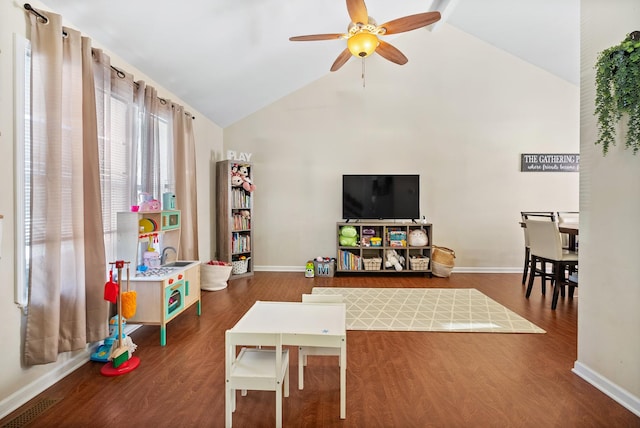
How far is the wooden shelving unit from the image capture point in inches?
173

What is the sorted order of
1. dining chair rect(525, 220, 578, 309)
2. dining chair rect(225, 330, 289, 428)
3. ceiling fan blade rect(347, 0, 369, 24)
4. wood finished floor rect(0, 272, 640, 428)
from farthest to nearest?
1. dining chair rect(525, 220, 578, 309)
2. ceiling fan blade rect(347, 0, 369, 24)
3. wood finished floor rect(0, 272, 640, 428)
4. dining chair rect(225, 330, 289, 428)

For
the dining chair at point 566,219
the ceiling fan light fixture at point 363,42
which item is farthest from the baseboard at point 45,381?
the dining chair at point 566,219

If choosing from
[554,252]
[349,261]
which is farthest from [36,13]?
[554,252]

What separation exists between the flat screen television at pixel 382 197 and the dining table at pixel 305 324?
2.99 m

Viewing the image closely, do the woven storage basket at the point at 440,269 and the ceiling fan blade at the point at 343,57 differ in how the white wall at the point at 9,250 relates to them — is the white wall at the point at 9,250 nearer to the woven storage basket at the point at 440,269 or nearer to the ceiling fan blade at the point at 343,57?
the ceiling fan blade at the point at 343,57

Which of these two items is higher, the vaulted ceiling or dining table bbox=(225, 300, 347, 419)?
the vaulted ceiling

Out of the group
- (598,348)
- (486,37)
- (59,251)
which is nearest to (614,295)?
(598,348)

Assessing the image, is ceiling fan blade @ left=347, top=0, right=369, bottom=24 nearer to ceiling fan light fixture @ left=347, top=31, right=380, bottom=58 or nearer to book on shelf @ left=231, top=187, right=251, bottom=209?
ceiling fan light fixture @ left=347, top=31, right=380, bottom=58

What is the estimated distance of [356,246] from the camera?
4.68 m

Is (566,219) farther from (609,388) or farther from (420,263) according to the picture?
(609,388)

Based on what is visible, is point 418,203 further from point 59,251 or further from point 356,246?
point 59,251

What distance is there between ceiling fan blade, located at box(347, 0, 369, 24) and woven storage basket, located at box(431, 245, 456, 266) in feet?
11.4

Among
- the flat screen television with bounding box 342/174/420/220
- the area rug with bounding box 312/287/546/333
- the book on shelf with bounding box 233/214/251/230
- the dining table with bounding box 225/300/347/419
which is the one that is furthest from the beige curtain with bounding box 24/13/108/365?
the flat screen television with bounding box 342/174/420/220

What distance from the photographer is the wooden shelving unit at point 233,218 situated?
4398mm
